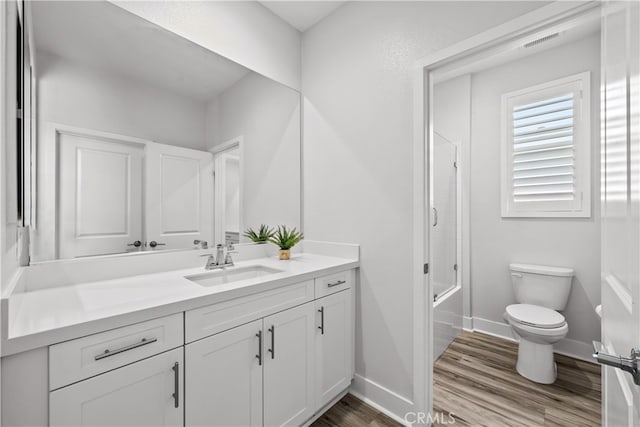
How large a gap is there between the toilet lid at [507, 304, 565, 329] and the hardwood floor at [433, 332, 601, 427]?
0.42 meters

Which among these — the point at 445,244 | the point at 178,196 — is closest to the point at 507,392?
the point at 445,244

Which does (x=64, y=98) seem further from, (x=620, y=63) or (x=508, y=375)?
(x=508, y=375)

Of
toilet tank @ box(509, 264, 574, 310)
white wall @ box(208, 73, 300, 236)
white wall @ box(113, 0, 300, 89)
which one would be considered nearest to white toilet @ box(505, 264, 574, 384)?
toilet tank @ box(509, 264, 574, 310)

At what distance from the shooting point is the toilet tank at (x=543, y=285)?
2279 mm

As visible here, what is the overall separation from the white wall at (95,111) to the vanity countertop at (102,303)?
0.28 m

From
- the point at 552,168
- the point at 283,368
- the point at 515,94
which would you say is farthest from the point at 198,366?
the point at 515,94

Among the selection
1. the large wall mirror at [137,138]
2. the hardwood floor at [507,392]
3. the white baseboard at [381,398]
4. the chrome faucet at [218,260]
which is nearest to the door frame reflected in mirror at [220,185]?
the large wall mirror at [137,138]

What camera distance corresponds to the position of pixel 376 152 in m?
1.75

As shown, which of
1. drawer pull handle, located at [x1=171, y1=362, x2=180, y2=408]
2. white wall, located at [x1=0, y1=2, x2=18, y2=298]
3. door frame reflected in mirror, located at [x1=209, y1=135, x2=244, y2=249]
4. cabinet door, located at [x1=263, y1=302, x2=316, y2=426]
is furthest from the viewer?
door frame reflected in mirror, located at [x1=209, y1=135, x2=244, y2=249]

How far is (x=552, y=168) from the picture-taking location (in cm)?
242

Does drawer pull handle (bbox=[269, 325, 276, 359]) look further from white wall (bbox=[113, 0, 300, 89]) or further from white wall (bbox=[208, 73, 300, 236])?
white wall (bbox=[113, 0, 300, 89])

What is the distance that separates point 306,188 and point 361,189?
1.66ft

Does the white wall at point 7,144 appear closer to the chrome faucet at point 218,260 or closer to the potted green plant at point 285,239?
the chrome faucet at point 218,260

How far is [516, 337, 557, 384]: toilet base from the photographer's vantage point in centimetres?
196
